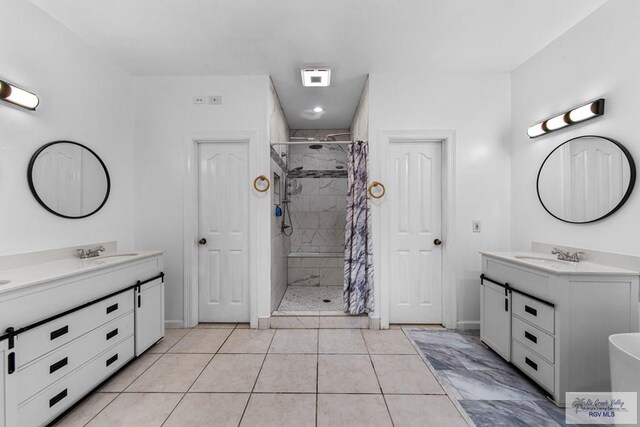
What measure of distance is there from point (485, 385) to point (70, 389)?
2.63m

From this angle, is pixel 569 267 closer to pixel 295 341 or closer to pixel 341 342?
pixel 341 342

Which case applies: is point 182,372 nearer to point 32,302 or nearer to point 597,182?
point 32,302

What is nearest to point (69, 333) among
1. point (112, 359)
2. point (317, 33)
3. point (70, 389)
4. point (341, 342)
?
point (70, 389)

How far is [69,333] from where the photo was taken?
1644 mm

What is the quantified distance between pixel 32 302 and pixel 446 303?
3195 millimetres

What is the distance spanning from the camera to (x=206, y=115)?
290cm

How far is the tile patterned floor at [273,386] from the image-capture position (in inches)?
63.9

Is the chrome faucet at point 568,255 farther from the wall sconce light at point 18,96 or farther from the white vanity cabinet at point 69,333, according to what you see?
the wall sconce light at point 18,96

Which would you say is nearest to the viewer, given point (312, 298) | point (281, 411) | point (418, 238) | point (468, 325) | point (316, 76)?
point (281, 411)

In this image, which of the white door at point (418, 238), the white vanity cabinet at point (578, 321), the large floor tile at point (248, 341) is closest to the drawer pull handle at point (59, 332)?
the large floor tile at point (248, 341)

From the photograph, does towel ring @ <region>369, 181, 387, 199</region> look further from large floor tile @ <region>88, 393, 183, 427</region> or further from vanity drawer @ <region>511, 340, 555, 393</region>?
large floor tile @ <region>88, 393, 183, 427</region>

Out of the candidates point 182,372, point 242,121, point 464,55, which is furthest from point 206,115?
point 464,55

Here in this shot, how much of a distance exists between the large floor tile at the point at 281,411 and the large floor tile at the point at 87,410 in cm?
91

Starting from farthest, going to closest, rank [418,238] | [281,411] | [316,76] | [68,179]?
[418,238]
[316,76]
[68,179]
[281,411]
